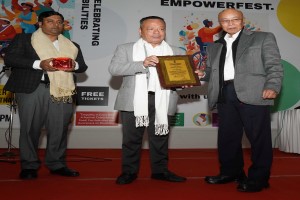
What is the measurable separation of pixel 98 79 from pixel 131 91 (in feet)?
9.38

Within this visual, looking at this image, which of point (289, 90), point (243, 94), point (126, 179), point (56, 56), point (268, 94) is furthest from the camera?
point (289, 90)

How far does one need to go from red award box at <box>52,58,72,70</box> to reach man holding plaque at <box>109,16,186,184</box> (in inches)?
16.1

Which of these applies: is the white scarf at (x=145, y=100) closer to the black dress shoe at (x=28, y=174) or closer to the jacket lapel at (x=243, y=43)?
the jacket lapel at (x=243, y=43)

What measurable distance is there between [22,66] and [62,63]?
15.4 inches

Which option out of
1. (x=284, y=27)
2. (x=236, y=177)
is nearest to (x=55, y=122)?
(x=236, y=177)

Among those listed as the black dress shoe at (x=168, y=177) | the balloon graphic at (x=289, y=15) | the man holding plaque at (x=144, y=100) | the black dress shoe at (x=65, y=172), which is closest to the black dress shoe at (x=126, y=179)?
the man holding plaque at (x=144, y=100)

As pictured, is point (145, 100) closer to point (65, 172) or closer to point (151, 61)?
point (151, 61)

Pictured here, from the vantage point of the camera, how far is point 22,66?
2875 mm

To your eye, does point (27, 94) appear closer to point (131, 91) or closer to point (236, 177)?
point (131, 91)

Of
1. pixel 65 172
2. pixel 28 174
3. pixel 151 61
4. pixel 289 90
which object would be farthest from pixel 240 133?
pixel 289 90

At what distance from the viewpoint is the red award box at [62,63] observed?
9.20 ft

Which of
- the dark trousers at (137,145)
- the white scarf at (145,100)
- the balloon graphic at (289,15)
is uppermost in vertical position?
the balloon graphic at (289,15)

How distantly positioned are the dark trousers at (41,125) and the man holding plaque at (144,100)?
69cm

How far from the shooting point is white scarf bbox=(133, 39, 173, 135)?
2678 millimetres
